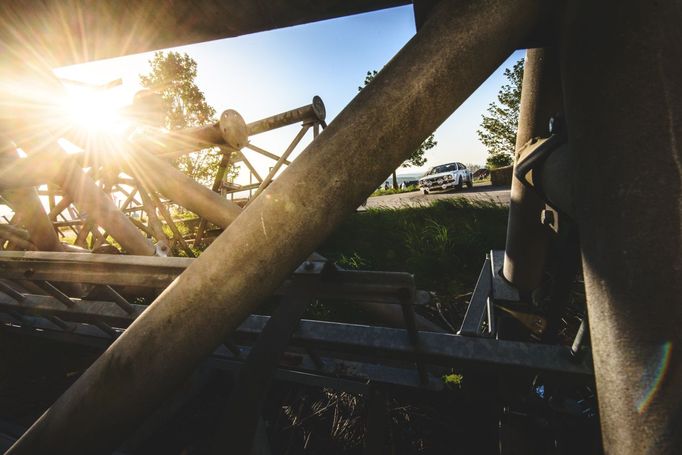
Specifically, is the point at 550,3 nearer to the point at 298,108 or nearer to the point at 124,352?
the point at 124,352

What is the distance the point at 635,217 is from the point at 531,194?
97 centimetres

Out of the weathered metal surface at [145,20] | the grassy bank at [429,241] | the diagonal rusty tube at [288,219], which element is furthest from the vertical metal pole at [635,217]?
the grassy bank at [429,241]

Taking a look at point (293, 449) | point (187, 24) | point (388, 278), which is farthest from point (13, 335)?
point (388, 278)

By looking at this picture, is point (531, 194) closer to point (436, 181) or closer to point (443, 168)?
point (436, 181)

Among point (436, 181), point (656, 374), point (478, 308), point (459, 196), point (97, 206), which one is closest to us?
point (656, 374)

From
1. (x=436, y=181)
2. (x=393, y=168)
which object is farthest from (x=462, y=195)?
(x=393, y=168)

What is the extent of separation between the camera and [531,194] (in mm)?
1338

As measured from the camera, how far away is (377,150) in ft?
2.00

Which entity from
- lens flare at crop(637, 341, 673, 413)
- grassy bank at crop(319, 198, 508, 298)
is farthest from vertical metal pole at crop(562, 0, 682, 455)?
grassy bank at crop(319, 198, 508, 298)

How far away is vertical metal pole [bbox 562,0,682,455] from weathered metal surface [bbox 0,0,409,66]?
0.57m

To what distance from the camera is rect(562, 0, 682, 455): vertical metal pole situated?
44 centimetres

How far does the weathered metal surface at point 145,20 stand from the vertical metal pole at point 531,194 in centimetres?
85

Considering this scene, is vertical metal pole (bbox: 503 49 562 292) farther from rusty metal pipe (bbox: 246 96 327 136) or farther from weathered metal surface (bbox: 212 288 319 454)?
rusty metal pipe (bbox: 246 96 327 136)

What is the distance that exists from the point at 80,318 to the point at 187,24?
239cm
